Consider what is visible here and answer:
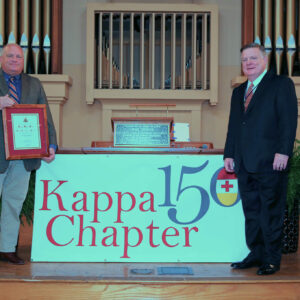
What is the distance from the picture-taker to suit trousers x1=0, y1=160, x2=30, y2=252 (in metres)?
2.69

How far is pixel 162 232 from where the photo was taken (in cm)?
278

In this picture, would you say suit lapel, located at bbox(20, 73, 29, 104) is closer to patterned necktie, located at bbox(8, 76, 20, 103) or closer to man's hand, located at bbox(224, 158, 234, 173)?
patterned necktie, located at bbox(8, 76, 20, 103)

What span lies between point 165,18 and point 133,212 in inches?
127

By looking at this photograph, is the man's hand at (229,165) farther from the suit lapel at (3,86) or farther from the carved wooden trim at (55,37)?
the carved wooden trim at (55,37)

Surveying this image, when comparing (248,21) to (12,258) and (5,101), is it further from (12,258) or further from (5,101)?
(12,258)

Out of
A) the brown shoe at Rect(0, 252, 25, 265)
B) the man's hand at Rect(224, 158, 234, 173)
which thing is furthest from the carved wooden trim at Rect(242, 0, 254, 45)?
the brown shoe at Rect(0, 252, 25, 265)

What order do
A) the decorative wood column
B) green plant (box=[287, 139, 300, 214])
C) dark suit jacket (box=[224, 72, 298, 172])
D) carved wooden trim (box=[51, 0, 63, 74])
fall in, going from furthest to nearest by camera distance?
carved wooden trim (box=[51, 0, 63, 74])
the decorative wood column
green plant (box=[287, 139, 300, 214])
dark suit jacket (box=[224, 72, 298, 172])

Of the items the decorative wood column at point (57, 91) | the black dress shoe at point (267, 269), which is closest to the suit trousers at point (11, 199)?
the black dress shoe at point (267, 269)

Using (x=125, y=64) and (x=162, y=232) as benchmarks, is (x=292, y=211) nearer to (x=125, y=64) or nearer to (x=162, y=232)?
(x=162, y=232)

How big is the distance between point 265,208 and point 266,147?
315 mm

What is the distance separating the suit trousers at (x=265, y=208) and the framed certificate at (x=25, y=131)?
1097 mm

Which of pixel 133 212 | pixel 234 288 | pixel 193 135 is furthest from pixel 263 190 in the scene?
pixel 193 135

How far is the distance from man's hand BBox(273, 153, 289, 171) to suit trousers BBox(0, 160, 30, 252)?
1.35 metres

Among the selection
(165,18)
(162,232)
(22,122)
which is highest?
(165,18)
